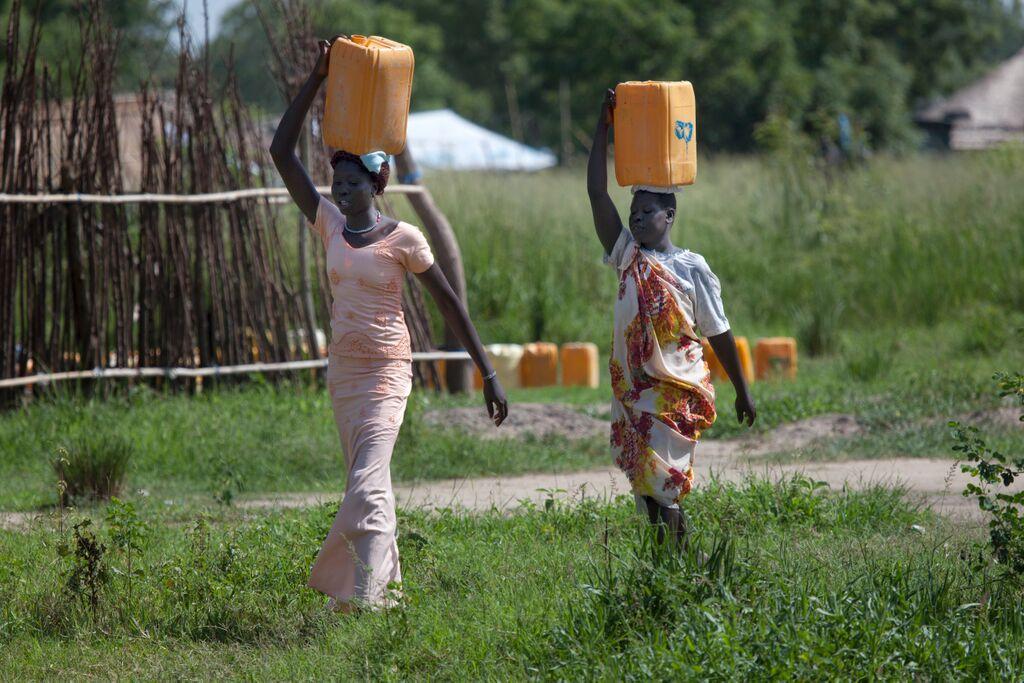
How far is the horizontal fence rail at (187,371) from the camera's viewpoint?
8414 millimetres

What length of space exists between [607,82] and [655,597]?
29935 mm

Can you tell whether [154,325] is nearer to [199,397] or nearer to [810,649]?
[199,397]

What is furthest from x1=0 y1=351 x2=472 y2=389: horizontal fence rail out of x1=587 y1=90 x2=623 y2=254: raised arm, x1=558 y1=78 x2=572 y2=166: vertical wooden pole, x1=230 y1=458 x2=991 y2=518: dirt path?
x1=558 y1=78 x2=572 y2=166: vertical wooden pole

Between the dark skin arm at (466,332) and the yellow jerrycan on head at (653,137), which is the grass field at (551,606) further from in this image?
the yellow jerrycan on head at (653,137)

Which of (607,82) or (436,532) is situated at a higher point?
(607,82)

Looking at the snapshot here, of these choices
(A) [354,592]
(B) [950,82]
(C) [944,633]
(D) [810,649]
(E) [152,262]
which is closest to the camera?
(D) [810,649]

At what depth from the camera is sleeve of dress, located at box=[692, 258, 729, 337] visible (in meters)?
4.51

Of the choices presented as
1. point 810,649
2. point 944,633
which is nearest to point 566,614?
point 810,649

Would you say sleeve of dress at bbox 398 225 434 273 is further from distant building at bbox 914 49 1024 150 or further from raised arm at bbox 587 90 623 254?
distant building at bbox 914 49 1024 150

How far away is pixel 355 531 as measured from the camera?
4.39 meters

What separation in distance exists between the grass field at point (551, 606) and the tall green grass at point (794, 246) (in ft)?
23.4

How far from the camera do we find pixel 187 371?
29.3ft

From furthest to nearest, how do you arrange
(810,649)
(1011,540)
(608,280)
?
(608,280) < (1011,540) < (810,649)

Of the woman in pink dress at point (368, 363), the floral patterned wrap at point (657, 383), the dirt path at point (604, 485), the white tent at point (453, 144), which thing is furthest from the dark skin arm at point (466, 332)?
the white tent at point (453, 144)
